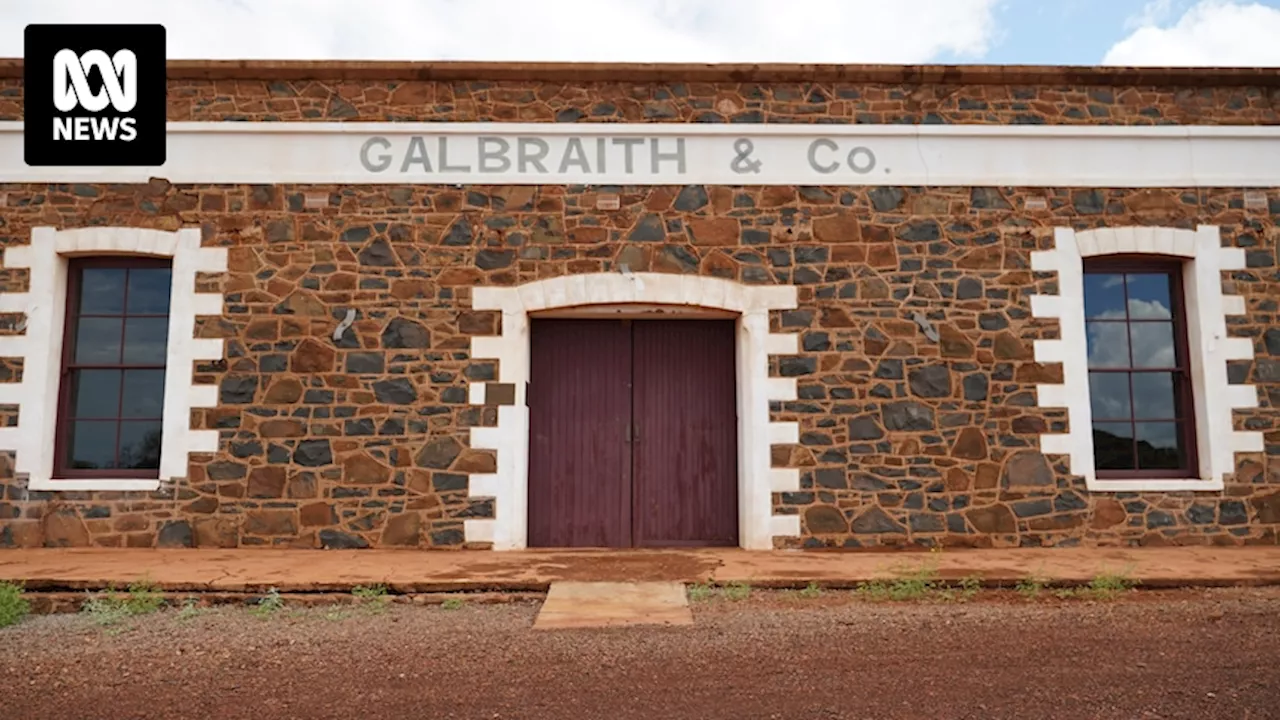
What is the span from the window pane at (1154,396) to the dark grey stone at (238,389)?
7.66 meters

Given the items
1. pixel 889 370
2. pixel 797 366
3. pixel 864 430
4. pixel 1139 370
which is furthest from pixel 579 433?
pixel 1139 370

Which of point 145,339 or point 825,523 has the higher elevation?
point 145,339

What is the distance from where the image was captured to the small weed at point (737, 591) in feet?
18.1

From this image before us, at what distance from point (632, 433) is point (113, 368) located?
4536 millimetres

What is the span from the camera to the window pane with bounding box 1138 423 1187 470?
7438 millimetres

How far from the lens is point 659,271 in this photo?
7285 millimetres

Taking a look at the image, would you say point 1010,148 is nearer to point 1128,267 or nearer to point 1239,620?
point 1128,267

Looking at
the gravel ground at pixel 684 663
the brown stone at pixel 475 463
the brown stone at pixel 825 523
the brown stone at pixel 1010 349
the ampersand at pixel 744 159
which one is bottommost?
the gravel ground at pixel 684 663

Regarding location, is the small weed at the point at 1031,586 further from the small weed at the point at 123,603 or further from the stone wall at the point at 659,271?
the small weed at the point at 123,603

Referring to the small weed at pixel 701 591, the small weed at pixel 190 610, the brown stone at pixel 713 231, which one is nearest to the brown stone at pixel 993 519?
the small weed at pixel 701 591

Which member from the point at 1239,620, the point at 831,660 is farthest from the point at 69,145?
the point at 1239,620

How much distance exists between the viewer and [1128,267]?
7.64 metres

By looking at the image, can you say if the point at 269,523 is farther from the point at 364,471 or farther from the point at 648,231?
the point at 648,231

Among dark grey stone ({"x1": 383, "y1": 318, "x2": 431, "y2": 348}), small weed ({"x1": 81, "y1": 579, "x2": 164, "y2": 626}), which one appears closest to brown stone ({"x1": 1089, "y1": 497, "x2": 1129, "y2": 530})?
dark grey stone ({"x1": 383, "y1": 318, "x2": 431, "y2": 348})
